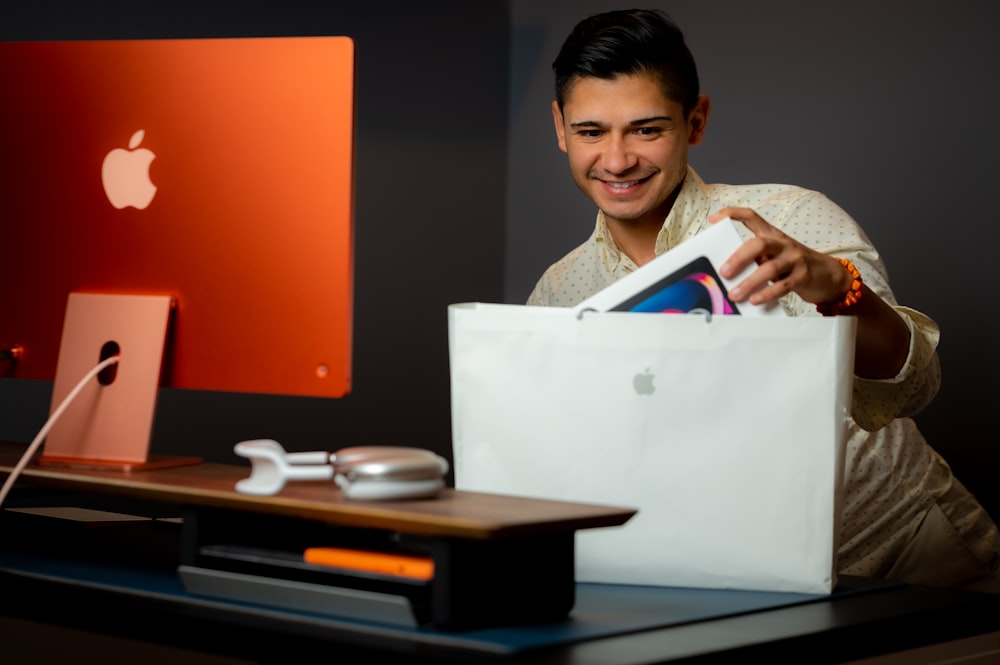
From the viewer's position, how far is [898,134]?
257 centimetres

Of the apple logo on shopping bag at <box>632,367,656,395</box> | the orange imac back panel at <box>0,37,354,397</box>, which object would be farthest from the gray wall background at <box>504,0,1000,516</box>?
the orange imac back panel at <box>0,37,354,397</box>

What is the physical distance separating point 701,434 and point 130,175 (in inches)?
22.6

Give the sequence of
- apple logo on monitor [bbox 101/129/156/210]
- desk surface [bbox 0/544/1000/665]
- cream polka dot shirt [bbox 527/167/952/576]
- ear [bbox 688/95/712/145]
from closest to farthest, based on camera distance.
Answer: desk surface [bbox 0/544/1000/665], apple logo on monitor [bbox 101/129/156/210], cream polka dot shirt [bbox 527/167/952/576], ear [bbox 688/95/712/145]

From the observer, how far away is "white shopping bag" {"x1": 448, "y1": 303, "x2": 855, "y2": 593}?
98 cm

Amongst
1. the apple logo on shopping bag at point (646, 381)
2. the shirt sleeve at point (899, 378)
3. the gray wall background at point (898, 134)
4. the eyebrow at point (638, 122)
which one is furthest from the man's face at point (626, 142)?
the apple logo on shopping bag at point (646, 381)

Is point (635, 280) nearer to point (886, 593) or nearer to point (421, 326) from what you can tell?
point (886, 593)

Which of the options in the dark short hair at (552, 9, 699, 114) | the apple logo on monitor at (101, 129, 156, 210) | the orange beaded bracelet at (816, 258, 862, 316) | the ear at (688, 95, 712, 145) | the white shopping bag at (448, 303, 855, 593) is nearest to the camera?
the white shopping bag at (448, 303, 855, 593)

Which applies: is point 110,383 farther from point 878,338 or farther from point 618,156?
point 618,156

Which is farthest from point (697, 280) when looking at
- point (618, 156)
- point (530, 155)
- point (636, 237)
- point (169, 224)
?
point (530, 155)

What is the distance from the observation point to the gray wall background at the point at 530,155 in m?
2.46

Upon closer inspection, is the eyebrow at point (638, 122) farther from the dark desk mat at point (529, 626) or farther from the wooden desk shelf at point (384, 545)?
the wooden desk shelf at point (384, 545)

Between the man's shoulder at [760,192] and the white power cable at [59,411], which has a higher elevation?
the man's shoulder at [760,192]

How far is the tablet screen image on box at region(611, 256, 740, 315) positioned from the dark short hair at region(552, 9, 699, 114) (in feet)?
2.91

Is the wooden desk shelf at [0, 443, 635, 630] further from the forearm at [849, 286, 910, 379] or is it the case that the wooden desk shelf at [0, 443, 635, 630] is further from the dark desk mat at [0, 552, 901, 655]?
the forearm at [849, 286, 910, 379]
